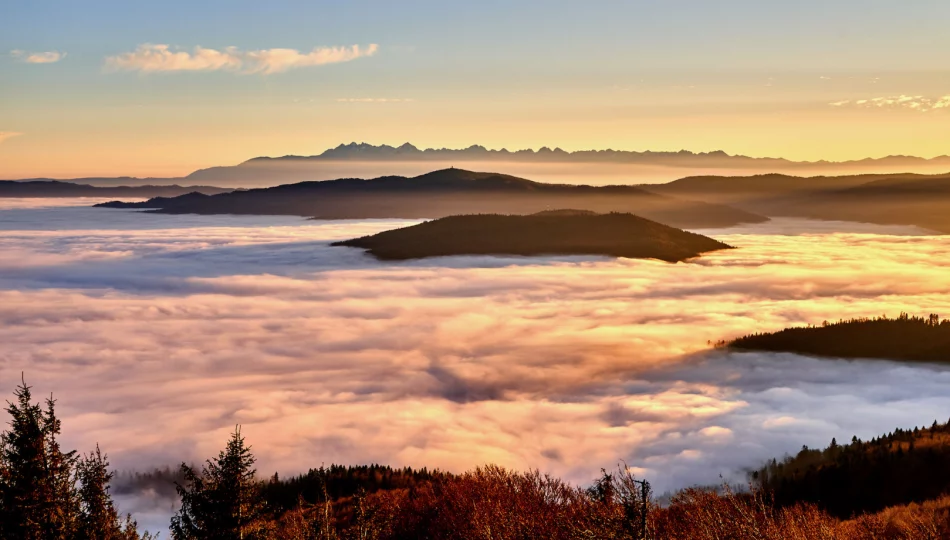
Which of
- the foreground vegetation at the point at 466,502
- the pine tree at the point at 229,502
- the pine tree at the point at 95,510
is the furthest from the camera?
the pine tree at the point at 95,510

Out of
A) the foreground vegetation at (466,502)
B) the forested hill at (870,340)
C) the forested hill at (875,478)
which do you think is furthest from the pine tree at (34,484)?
the forested hill at (870,340)

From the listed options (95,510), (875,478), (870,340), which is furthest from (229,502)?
(870,340)

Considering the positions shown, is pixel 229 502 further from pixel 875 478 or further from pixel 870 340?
pixel 870 340

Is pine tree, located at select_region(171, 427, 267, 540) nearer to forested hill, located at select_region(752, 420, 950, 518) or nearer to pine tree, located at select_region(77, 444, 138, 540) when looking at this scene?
pine tree, located at select_region(77, 444, 138, 540)

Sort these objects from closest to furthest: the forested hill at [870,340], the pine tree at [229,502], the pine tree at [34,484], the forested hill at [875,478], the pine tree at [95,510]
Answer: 1. the pine tree at [229,502]
2. the pine tree at [34,484]
3. the pine tree at [95,510]
4. the forested hill at [875,478]
5. the forested hill at [870,340]

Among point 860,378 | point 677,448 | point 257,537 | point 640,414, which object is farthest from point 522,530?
point 860,378

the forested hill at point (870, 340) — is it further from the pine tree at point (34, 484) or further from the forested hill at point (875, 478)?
the pine tree at point (34, 484)
